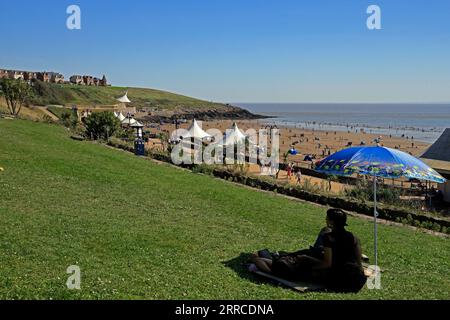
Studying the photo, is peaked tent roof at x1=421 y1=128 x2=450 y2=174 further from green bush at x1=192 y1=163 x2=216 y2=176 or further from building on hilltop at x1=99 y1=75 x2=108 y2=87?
building on hilltop at x1=99 y1=75 x2=108 y2=87

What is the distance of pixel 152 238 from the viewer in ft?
26.7

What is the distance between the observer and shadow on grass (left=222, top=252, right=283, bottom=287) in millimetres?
6517

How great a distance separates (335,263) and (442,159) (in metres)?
17.5

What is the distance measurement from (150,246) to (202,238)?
122 cm

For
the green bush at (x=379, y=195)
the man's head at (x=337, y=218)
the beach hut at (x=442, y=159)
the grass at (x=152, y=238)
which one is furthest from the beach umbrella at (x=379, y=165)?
the beach hut at (x=442, y=159)

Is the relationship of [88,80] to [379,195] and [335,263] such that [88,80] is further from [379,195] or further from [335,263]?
[335,263]

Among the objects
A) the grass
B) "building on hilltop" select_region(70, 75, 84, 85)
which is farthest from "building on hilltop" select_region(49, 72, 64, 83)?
the grass

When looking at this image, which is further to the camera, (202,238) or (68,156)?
(68,156)

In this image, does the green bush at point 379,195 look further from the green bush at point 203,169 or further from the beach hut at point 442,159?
the green bush at point 203,169

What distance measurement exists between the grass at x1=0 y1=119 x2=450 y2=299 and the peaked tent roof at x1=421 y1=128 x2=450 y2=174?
9.09 metres
